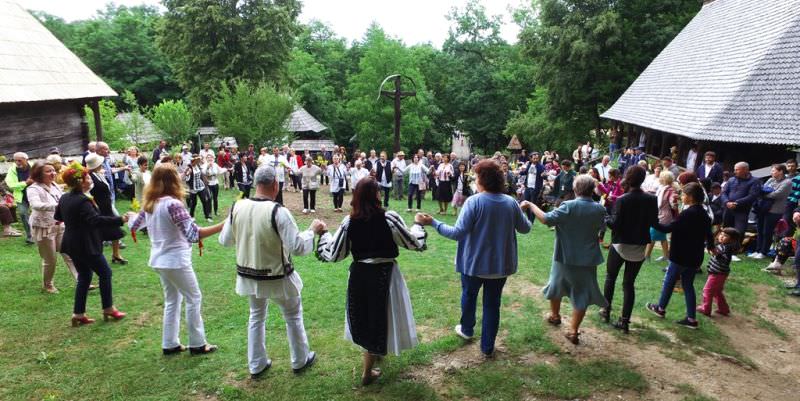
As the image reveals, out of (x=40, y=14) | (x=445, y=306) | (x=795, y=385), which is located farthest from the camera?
(x=40, y=14)

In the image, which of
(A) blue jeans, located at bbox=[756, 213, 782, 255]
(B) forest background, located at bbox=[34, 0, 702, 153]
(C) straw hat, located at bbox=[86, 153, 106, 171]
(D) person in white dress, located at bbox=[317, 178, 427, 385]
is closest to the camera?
(D) person in white dress, located at bbox=[317, 178, 427, 385]

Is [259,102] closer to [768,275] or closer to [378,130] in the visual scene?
[378,130]

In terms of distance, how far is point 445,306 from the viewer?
6.09m

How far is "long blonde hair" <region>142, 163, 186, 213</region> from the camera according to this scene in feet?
14.5

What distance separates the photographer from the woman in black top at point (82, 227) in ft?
16.3

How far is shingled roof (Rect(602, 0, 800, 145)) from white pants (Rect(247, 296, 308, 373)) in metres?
11.6

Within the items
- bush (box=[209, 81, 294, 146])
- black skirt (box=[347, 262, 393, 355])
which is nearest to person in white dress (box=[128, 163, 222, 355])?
black skirt (box=[347, 262, 393, 355])

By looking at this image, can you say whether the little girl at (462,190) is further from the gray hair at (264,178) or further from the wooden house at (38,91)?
the wooden house at (38,91)

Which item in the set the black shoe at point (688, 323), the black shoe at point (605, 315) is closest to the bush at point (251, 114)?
the black shoe at point (605, 315)

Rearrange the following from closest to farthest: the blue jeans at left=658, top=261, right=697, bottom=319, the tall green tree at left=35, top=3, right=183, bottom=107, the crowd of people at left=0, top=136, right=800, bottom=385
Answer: the crowd of people at left=0, top=136, right=800, bottom=385, the blue jeans at left=658, top=261, right=697, bottom=319, the tall green tree at left=35, top=3, right=183, bottom=107

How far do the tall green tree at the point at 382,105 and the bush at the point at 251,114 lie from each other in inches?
595

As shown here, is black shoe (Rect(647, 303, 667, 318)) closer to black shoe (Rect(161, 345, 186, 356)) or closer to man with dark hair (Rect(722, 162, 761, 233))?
man with dark hair (Rect(722, 162, 761, 233))

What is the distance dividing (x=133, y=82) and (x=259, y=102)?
25.4 m

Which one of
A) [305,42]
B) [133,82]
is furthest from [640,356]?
[305,42]
